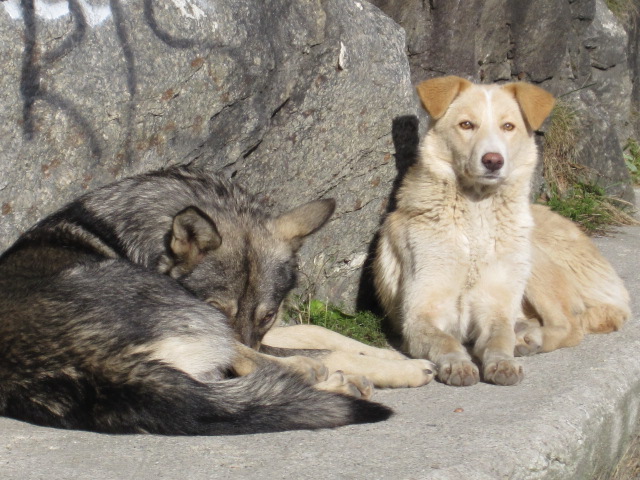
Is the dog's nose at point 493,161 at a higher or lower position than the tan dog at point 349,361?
higher

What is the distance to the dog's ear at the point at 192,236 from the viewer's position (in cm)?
410

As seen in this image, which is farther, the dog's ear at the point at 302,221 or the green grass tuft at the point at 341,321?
the green grass tuft at the point at 341,321

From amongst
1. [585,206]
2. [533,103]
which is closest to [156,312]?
[533,103]

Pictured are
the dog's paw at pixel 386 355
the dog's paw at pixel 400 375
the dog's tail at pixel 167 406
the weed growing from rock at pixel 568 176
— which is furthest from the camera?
the weed growing from rock at pixel 568 176

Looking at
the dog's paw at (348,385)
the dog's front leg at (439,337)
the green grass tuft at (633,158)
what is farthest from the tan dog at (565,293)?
the green grass tuft at (633,158)

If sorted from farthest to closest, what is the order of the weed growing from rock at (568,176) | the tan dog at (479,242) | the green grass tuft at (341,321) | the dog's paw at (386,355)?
the weed growing from rock at (568,176), the green grass tuft at (341,321), the tan dog at (479,242), the dog's paw at (386,355)

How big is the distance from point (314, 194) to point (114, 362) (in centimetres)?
268

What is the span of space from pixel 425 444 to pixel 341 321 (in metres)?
2.50

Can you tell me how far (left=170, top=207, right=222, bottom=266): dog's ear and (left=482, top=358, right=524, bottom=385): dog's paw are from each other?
5.77 ft

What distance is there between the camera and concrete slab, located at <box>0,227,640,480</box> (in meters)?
3.21

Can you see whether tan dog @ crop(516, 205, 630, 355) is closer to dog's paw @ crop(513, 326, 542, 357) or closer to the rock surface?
dog's paw @ crop(513, 326, 542, 357)

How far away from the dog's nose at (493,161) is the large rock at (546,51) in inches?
79.5

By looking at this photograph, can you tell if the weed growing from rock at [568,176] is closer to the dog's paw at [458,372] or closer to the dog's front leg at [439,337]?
the dog's front leg at [439,337]

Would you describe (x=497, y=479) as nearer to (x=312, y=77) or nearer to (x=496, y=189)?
(x=496, y=189)
